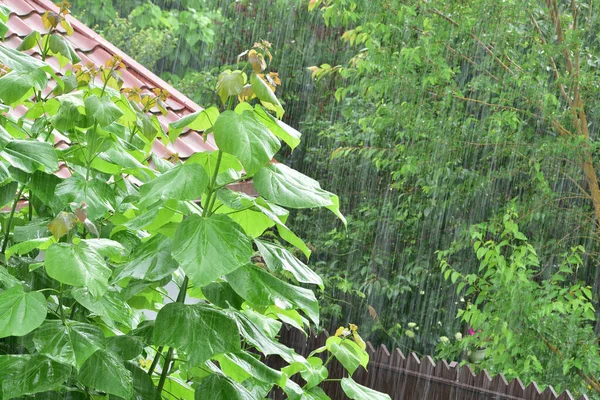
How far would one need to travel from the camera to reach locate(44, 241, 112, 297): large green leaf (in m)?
1.21

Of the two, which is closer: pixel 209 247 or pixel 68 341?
pixel 209 247

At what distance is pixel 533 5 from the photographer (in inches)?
213

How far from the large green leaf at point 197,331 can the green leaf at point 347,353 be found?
0.57 m

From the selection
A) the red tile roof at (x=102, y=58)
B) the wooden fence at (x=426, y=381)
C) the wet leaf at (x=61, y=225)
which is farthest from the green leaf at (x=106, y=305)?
the wooden fence at (x=426, y=381)

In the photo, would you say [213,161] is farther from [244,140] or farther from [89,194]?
[89,194]

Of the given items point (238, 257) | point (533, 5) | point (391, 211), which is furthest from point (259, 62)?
point (391, 211)

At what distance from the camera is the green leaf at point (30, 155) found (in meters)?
1.57

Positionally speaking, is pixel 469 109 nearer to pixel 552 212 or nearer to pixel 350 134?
pixel 552 212

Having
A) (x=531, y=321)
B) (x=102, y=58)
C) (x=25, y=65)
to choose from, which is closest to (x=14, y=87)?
(x=25, y=65)

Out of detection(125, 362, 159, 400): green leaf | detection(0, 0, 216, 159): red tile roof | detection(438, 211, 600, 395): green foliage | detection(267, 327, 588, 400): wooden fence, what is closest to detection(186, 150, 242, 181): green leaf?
detection(125, 362, 159, 400): green leaf

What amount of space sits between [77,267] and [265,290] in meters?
0.31

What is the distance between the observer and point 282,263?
54.7 inches

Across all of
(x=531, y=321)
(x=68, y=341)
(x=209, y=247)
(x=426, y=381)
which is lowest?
(x=426, y=381)

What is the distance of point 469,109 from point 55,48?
4.93m
